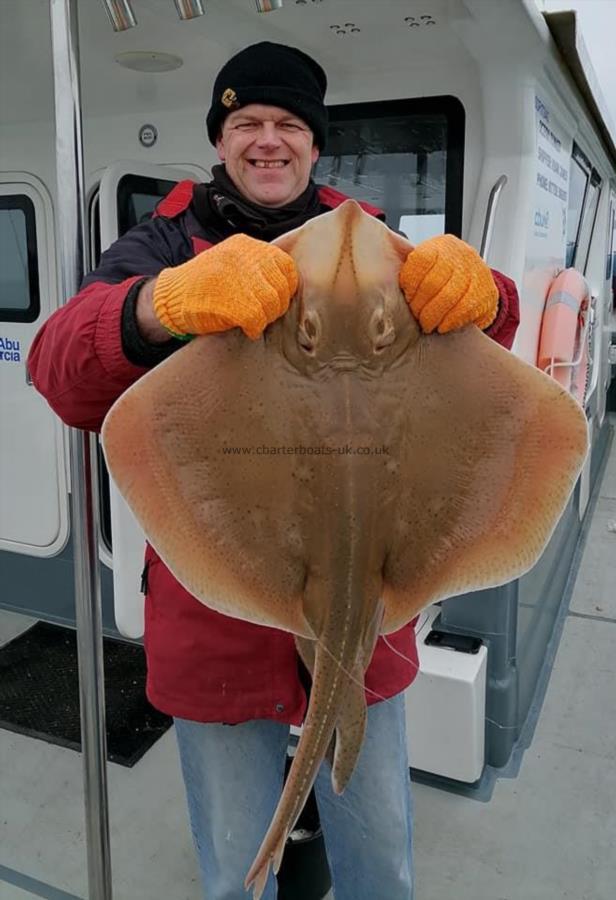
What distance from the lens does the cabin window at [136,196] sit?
11.5 feet

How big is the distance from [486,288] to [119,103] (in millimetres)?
2915

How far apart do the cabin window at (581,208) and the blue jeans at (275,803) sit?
3935 millimetres

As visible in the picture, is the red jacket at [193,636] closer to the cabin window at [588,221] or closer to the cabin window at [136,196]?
the cabin window at [136,196]

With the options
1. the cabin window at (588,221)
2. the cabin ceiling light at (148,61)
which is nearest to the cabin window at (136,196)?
the cabin ceiling light at (148,61)

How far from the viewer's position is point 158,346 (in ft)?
4.53

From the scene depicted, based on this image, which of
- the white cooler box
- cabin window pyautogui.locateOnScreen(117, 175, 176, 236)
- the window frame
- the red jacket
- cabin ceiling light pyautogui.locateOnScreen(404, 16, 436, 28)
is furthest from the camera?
cabin window pyautogui.locateOnScreen(117, 175, 176, 236)

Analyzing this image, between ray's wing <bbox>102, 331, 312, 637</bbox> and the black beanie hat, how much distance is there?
0.79 meters

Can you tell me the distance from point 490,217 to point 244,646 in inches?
81.3

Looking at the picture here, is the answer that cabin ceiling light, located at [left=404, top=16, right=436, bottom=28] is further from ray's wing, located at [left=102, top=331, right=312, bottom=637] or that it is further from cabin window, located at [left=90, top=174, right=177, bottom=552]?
ray's wing, located at [left=102, top=331, right=312, bottom=637]

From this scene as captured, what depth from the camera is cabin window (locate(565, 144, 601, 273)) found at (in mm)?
5129

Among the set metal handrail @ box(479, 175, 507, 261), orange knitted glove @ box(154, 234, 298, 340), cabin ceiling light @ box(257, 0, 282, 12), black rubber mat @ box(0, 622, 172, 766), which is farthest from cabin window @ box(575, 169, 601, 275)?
orange knitted glove @ box(154, 234, 298, 340)

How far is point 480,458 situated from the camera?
1290 mm

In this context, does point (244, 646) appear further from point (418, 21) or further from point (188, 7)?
point (418, 21)

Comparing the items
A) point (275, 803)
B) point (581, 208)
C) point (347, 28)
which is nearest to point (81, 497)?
point (275, 803)
